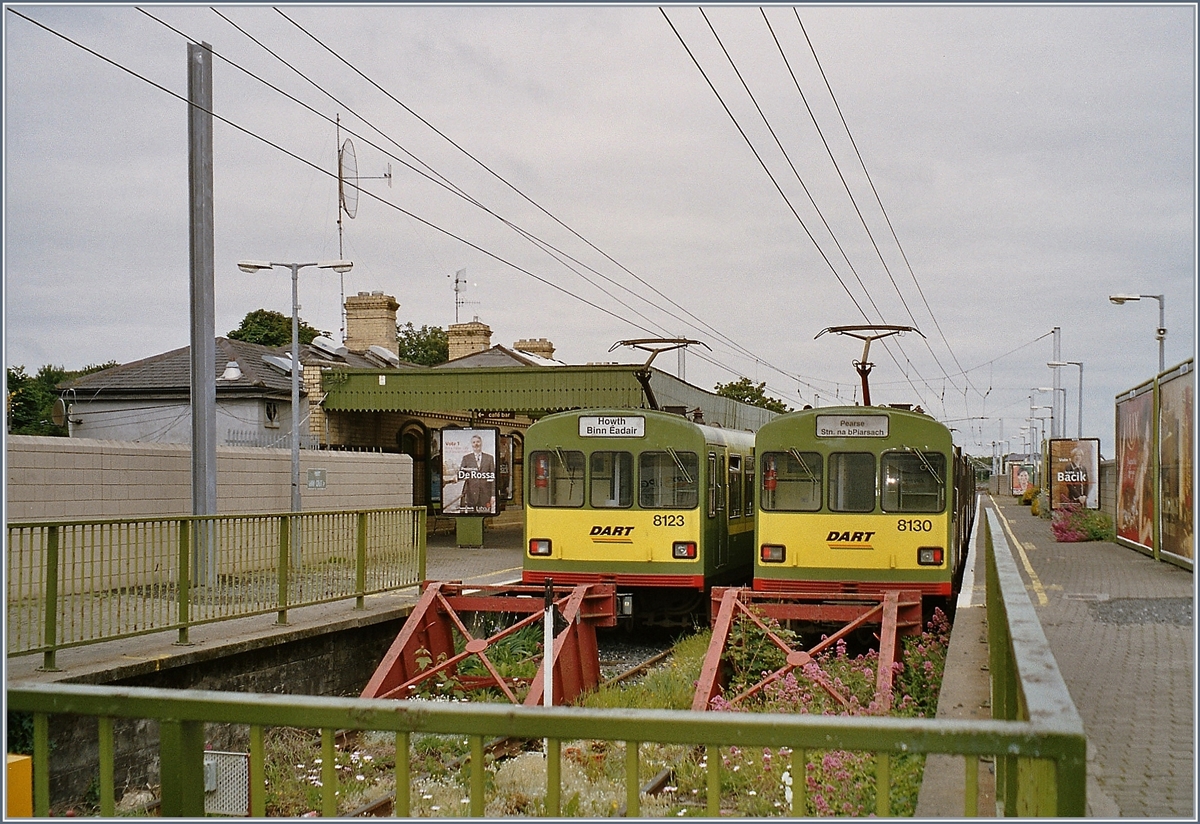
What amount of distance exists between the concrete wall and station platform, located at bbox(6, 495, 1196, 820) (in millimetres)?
3243

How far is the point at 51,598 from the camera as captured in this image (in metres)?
8.46

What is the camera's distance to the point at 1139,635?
37.0 feet

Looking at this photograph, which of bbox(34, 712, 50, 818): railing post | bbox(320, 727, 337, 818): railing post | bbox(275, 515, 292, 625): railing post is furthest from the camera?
bbox(275, 515, 292, 625): railing post

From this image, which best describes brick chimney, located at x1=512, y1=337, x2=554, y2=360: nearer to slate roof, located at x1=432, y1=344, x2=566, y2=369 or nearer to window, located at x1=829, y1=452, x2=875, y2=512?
slate roof, located at x1=432, y1=344, x2=566, y2=369

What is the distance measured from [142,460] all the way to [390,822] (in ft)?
44.9

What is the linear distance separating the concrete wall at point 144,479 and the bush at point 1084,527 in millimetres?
16140

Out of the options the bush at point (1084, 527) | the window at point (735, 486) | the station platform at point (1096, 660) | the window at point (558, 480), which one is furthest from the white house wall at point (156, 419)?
the bush at point (1084, 527)

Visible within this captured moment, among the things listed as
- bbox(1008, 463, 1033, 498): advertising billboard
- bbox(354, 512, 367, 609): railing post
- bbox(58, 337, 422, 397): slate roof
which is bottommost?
bbox(1008, 463, 1033, 498): advertising billboard

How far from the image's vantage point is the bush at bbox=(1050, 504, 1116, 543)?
26.8 metres

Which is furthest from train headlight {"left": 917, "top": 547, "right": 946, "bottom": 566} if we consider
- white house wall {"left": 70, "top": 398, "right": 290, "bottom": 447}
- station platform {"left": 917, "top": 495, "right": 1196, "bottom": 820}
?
white house wall {"left": 70, "top": 398, "right": 290, "bottom": 447}

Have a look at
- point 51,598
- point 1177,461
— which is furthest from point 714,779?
point 1177,461

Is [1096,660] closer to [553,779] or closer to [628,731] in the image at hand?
[553,779]

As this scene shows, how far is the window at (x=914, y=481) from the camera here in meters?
13.3

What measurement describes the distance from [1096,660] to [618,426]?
6.62 meters
